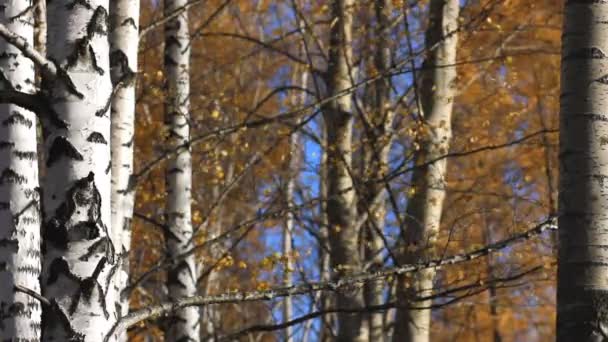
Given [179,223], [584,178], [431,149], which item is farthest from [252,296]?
[431,149]

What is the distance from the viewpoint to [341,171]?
28.2 feet

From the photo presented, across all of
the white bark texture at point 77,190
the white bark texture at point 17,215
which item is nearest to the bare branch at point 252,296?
the white bark texture at point 77,190

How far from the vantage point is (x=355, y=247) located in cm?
839

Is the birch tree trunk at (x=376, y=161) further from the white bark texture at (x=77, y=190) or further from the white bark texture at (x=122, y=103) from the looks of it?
the white bark texture at (x=77, y=190)

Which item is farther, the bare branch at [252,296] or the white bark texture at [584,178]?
the white bark texture at [584,178]

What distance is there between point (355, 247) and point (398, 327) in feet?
2.73

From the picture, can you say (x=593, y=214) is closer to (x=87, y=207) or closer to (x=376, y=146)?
(x=87, y=207)

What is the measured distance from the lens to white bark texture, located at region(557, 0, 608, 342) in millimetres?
3588

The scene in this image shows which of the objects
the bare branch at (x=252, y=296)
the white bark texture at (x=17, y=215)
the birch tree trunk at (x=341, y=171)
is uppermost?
the birch tree trunk at (x=341, y=171)

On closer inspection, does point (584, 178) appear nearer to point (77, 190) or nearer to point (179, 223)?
point (77, 190)

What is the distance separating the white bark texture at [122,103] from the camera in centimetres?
498

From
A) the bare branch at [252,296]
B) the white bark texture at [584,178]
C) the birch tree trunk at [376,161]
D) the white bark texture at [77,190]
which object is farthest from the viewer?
the birch tree trunk at [376,161]

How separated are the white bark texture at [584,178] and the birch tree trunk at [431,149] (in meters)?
3.75

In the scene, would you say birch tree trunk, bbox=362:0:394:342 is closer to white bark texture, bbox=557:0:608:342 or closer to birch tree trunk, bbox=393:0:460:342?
birch tree trunk, bbox=393:0:460:342
